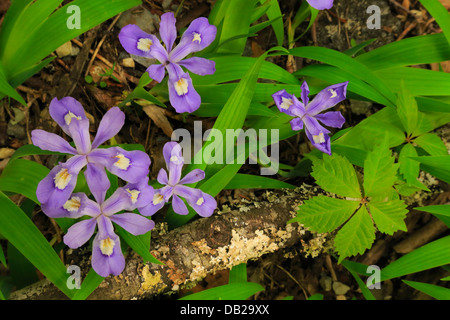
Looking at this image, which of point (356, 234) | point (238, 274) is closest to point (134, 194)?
point (238, 274)

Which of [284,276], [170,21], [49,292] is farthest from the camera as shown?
[284,276]

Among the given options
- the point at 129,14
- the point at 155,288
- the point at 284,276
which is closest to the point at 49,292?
the point at 155,288

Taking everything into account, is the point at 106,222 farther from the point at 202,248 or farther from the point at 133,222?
the point at 202,248

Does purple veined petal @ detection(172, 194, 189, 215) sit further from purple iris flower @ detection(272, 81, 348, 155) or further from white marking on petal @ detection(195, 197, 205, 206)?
purple iris flower @ detection(272, 81, 348, 155)

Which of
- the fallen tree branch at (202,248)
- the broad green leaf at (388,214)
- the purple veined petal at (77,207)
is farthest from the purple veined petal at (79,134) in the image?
the broad green leaf at (388,214)

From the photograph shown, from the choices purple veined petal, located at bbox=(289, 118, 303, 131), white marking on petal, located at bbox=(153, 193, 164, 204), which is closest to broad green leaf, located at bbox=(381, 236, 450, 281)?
purple veined petal, located at bbox=(289, 118, 303, 131)

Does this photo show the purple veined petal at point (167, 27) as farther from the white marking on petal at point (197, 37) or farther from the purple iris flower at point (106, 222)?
the purple iris flower at point (106, 222)
